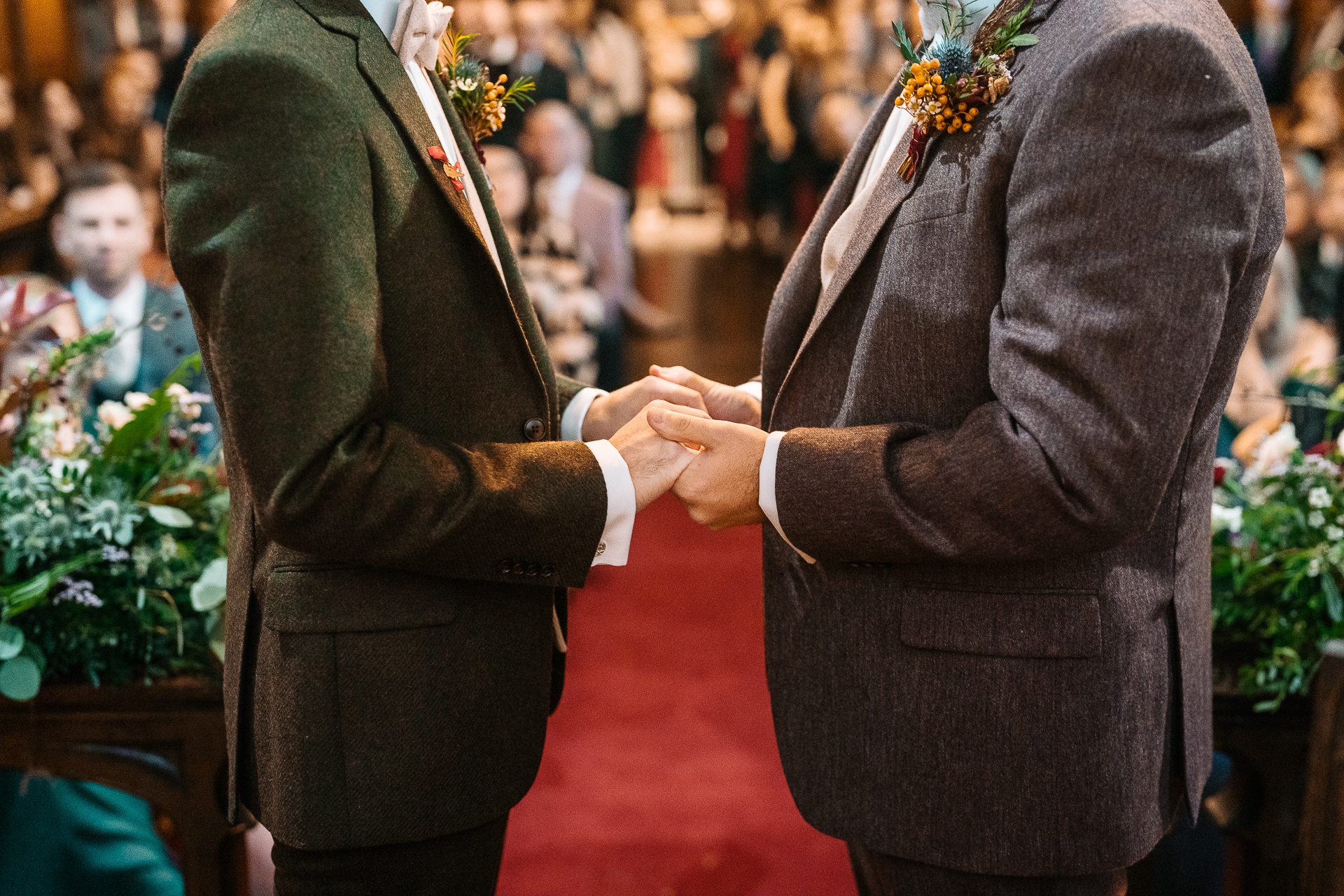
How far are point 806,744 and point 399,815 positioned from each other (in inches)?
17.6

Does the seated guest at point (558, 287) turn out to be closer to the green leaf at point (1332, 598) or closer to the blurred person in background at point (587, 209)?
the blurred person in background at point (587, 209)

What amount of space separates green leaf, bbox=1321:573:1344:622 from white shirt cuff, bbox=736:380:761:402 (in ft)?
2.99

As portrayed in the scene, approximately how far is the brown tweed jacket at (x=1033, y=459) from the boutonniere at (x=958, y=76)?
0.02 metres

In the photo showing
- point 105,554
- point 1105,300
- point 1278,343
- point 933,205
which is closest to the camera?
→ point 1105,300

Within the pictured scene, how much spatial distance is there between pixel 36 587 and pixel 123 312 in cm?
182

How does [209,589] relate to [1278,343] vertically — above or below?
above

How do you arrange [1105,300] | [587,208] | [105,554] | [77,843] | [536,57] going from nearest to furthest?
1. [1105,300]
2. [105,554]
3. [77,843]
4. [587,208]
5. [536,57]

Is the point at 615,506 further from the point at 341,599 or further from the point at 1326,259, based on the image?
the point at 1326,259

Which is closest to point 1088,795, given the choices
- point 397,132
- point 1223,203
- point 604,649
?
point 1223,203

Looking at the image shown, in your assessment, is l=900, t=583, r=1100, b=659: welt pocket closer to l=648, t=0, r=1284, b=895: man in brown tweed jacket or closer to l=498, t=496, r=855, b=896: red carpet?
l=648, t=0, r=1284, b=895: man in brown tweed jacket

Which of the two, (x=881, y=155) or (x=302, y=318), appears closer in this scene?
(x=302, y=318)

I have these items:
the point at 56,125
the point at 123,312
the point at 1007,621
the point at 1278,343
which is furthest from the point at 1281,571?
the point at 56,125

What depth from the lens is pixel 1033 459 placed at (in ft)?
3.44

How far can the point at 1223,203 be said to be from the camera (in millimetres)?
993
